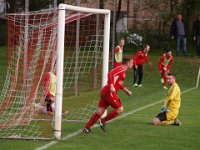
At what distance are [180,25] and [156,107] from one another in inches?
628

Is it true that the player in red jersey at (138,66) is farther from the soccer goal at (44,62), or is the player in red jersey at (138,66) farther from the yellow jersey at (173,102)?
the yellow jersey at (173,102)

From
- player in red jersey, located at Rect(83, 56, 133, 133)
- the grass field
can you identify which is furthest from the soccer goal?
player in red jersey, located at Rect(83, 56, 133, 133)

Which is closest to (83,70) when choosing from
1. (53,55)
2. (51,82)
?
(51,82)

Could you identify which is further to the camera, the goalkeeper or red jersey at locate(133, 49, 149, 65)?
red jersey at locate(133, 49, 149, 65)

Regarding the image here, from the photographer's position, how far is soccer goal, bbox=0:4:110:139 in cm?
1307

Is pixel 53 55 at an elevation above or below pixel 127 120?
above

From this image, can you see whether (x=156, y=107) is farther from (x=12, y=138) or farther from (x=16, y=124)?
(x=12, y=138)

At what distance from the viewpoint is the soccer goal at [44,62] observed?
42.9 feet

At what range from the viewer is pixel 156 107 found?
1889 centimetres

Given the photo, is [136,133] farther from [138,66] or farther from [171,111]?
[138,66]

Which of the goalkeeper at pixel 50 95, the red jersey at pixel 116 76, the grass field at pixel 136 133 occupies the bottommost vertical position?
the grass field at pixel 136 133

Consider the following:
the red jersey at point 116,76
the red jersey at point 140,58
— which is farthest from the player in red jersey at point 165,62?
the red jersey at point 116,76

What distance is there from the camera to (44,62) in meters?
15.1

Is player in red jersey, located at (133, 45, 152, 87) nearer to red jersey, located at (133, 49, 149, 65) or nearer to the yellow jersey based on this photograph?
red jersey, located at (133, 49, 149, 65)
